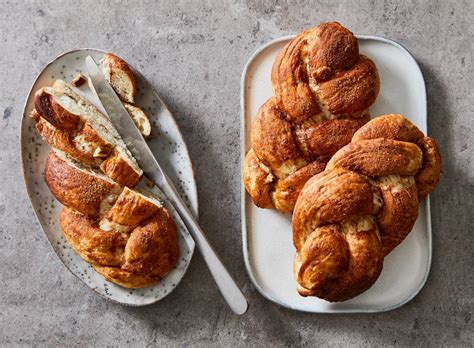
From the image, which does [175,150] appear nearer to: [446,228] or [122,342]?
[122,342]

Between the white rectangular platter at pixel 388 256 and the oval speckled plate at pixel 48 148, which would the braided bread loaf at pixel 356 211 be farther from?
the oval speckled plate at pixel 48 148

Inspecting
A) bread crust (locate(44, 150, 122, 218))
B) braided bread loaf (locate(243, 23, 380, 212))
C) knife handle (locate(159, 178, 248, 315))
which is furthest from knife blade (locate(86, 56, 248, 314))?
braided bread loaf (locate(243, 23, 380, 212))

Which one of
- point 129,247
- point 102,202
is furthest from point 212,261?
point 102,202

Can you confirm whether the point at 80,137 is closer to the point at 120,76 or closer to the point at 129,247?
the point at 120,76

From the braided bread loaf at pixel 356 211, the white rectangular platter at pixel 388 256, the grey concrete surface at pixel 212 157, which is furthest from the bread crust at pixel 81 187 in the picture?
the braided bread loaf at pixel 356 211

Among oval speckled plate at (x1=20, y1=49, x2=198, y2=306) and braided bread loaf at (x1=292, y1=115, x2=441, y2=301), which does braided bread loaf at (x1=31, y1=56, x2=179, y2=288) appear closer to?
oval speckled plate at (x1=20, y1=49, x2=198, y2=306)

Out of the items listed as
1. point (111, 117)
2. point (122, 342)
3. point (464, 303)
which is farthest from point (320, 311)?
point (111, 117)
